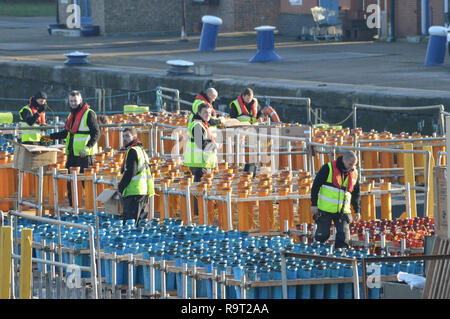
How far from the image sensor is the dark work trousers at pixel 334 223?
1458cm

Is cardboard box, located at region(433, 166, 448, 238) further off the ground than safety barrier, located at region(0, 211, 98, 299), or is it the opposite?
cardboard box, located at region(433, 166, 448, 238)

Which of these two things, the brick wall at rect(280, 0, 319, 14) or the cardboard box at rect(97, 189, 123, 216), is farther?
the brick wall at rect(280, 0, 319, 14)

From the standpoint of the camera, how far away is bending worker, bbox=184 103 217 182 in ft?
59.8

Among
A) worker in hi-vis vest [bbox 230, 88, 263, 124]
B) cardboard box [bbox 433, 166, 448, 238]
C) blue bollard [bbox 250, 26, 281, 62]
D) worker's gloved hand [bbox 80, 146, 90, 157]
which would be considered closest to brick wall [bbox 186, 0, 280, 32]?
blue bollard [bbox 250, 26, 281, 62]

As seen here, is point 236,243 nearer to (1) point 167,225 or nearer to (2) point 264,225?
(1) point 167,225

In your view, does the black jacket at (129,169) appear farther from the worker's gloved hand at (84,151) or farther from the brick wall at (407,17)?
the brick wall at (407,17)

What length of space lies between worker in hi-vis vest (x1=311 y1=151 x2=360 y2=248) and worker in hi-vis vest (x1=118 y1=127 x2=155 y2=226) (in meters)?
2.55

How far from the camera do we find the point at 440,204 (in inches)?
432

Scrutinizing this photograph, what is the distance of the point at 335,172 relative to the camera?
1480 cm

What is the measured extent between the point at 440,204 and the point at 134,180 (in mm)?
5917

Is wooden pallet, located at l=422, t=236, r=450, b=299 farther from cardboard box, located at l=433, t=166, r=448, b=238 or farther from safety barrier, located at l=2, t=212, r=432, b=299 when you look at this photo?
safety barrier, located at l=2, t=212, r=432, b=299

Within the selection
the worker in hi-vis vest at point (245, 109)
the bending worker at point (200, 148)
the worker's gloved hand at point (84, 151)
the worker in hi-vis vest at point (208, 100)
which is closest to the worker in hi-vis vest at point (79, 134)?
the worker's gloved hand at point (84, 151)

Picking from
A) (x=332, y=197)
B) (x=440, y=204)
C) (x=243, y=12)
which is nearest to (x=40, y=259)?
(x=440, y=204)

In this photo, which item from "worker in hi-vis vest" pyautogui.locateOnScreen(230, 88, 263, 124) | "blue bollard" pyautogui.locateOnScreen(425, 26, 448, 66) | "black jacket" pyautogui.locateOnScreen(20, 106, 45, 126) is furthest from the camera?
"blue bollard" pyautogui.locateOnScreen(425, 26, 448, 66)
